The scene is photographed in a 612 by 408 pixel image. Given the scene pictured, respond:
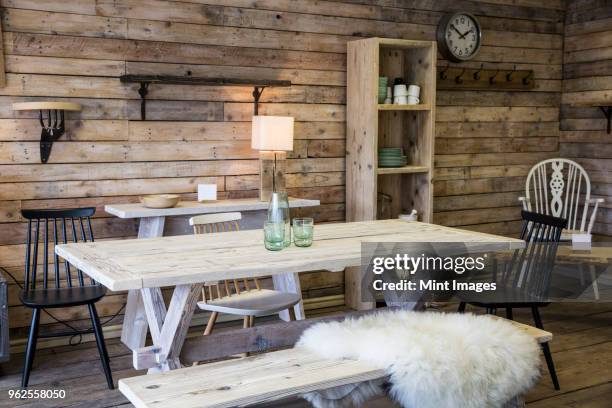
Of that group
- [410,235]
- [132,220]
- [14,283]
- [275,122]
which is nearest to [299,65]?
[275,122]

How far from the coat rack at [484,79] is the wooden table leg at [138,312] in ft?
8.12

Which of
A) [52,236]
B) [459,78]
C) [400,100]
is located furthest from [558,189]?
[52,236]

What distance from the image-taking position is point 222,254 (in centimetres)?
282

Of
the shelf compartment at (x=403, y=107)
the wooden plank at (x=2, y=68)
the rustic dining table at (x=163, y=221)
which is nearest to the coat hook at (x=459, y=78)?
the shelf compartment at (x=403, y=107)

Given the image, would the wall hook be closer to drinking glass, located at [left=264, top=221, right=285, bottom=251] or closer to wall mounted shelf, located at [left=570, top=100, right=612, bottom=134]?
drinking glass, located at [left=264, top=221, right=285, bottom=251]

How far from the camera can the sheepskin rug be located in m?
2.41

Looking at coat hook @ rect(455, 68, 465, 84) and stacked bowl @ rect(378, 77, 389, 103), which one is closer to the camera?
stacked bowl @ rect(378, 77, 389, 103)

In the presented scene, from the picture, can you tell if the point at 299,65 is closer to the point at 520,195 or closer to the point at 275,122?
the point at 275,122

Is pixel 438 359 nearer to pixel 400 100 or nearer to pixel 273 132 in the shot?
pixel 273 132

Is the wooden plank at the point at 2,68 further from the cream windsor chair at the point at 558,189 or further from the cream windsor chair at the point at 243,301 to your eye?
the cream windsor chair at the point at 558,189

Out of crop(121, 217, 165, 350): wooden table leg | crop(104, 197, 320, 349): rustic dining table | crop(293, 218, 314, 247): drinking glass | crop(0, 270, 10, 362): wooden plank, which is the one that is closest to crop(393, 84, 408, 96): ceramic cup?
crop(104, 197, 320, 349): rustic dining table

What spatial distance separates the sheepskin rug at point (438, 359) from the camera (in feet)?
7.89

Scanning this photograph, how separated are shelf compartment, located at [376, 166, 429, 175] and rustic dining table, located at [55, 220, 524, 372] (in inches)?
58.7

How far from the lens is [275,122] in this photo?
435cm
